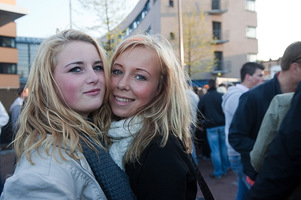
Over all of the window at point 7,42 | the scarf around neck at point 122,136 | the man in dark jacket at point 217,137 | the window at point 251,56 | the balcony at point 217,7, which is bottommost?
the man in dark jacket at point 217,137

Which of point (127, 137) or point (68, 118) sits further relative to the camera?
point (127, 137)

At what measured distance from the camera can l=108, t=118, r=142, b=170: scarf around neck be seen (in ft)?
5.04

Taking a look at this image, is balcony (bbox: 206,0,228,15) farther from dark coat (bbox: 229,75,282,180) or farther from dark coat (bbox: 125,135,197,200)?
dark coat (bbox: 125,135,197,200)

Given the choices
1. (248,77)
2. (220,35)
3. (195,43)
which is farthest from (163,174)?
(220,35)

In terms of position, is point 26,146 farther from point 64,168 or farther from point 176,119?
point 176,119

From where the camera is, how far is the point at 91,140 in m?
1.45

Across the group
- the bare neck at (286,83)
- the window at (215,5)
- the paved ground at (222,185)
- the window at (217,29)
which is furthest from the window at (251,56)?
the bare neck at (286,83)

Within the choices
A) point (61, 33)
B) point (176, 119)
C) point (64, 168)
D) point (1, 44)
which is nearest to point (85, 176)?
point (64, 168)

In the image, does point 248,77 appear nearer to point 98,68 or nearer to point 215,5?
point 98,68

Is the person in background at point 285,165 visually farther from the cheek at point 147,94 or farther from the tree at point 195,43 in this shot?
the tree at point 195,43

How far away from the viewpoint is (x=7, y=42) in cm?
2562

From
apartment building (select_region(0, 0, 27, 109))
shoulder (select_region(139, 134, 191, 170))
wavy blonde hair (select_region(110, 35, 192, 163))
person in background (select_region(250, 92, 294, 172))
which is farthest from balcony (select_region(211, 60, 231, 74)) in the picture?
shoulder (select_region(139, 134, 191, 170))

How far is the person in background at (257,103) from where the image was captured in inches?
98.7

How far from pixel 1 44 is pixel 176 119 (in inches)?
1125
